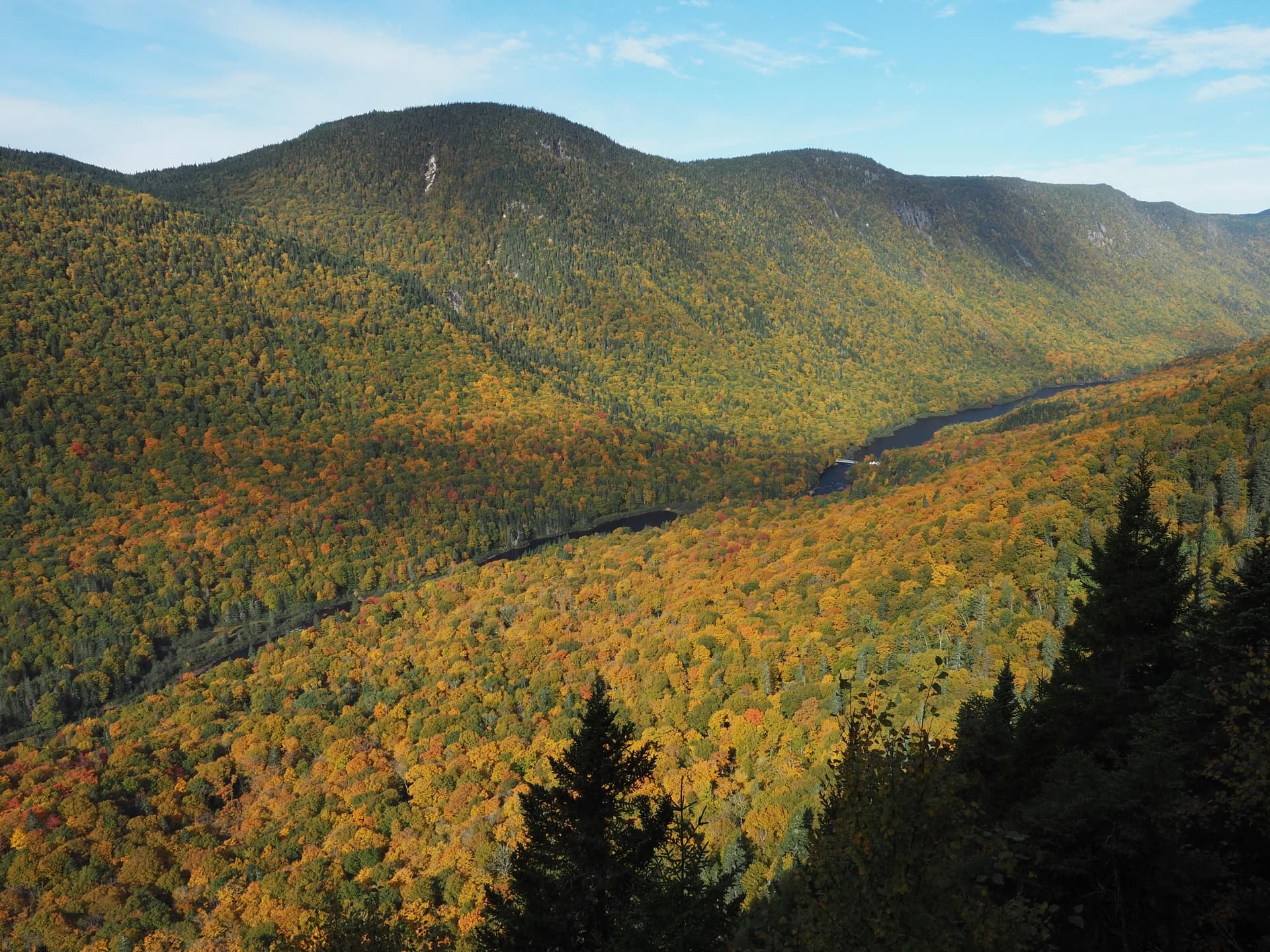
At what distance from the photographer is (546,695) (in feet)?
347

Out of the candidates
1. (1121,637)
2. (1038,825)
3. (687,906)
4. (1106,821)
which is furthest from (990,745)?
(687,906)

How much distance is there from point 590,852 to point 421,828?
6804cm

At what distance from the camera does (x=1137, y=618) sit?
34719 millimetres

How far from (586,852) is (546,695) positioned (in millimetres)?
83985

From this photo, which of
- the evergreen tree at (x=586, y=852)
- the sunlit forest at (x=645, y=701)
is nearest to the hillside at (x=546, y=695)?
the sunlit forest at (x=645, y=701)

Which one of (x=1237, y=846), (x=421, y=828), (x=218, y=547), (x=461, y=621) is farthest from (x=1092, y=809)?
(x=218, y=547)

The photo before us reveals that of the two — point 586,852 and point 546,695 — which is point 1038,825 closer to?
point 586,852

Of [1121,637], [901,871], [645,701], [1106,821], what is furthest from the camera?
[645,701]

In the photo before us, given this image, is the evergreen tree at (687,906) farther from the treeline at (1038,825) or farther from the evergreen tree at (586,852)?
the evergreen tree at (586,852)

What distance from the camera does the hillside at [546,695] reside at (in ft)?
239

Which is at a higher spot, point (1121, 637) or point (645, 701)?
point (1121, 637)

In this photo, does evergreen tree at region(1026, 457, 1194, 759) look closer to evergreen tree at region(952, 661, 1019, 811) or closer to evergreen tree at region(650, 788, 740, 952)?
evergreen tree at region(952, 661, 1019, 811)

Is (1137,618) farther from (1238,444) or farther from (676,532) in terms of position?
(676,532)

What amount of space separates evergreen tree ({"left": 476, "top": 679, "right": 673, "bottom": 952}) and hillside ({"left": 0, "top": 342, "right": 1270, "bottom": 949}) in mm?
23231
